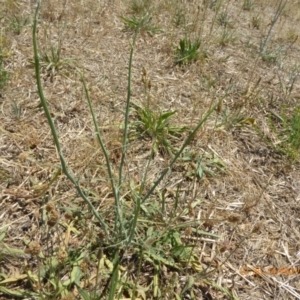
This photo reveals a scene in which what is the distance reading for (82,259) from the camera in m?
1.11

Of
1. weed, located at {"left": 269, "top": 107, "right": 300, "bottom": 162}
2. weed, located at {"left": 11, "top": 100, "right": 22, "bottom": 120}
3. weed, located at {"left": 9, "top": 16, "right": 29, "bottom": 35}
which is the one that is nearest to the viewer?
weed, located at {"left": 11, "top": 100, "right": 22, "bottom": 120}

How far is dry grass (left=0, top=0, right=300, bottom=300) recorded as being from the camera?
112cm

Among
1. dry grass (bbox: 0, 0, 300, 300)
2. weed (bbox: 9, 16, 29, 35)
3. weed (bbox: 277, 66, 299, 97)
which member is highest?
weed (bbox: 9, 16, 29, 35)

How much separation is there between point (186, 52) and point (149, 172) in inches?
43.6

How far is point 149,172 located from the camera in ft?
4.95

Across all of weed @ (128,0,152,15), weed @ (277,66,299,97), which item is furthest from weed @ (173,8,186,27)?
weed @ (277,66,299,97)

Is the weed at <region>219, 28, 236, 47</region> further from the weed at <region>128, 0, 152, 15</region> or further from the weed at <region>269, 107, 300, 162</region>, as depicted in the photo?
the weed at <region>269, 107, 300, 162</region>

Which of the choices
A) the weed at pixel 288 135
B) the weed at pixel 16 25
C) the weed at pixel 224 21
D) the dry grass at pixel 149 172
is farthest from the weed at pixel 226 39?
the weed at pixel 16 25

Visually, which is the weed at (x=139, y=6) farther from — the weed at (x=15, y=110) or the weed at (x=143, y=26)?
the weed at (x=15, y=110)

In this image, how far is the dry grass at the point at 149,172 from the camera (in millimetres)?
1120

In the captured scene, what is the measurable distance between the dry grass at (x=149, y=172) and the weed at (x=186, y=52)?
0.06 metres

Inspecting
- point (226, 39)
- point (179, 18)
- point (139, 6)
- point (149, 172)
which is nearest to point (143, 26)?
point (139, 6)

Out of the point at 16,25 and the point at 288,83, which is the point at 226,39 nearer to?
the point at 288,83

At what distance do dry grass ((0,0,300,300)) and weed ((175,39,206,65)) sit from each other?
55mm
